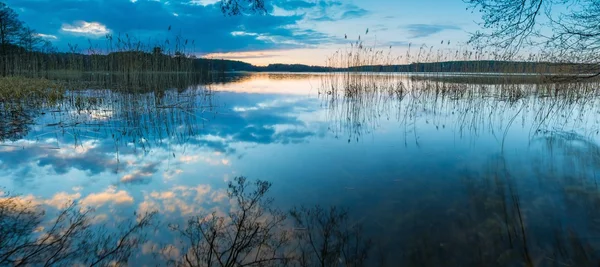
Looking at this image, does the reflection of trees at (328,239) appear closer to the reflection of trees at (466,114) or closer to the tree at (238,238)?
the tree at (238,238)

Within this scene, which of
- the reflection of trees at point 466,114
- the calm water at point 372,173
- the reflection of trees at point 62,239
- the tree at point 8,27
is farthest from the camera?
the tree at point 8,27

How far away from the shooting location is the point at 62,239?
7.04ft

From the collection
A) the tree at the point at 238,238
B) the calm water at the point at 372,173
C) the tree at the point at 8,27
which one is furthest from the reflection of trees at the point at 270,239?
the tree at the point at 8,27

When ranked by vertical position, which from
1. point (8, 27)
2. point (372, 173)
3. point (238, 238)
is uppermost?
point (8, 27)

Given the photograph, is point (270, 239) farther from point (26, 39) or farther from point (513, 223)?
point (26, 39)

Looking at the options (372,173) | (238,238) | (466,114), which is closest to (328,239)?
(238,238)

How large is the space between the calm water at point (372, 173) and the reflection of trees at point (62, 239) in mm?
152

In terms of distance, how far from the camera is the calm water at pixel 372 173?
87.0 inches

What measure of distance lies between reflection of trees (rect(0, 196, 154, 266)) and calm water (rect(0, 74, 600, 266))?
0.15 metres


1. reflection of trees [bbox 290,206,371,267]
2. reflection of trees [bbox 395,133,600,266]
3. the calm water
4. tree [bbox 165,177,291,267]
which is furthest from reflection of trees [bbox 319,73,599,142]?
tree [bbox 165,177,291,267]

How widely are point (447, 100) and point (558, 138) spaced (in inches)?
235

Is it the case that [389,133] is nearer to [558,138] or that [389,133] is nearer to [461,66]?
[558,138]

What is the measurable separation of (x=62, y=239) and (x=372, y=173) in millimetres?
2903

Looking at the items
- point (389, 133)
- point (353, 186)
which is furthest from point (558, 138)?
point (353, 186)
